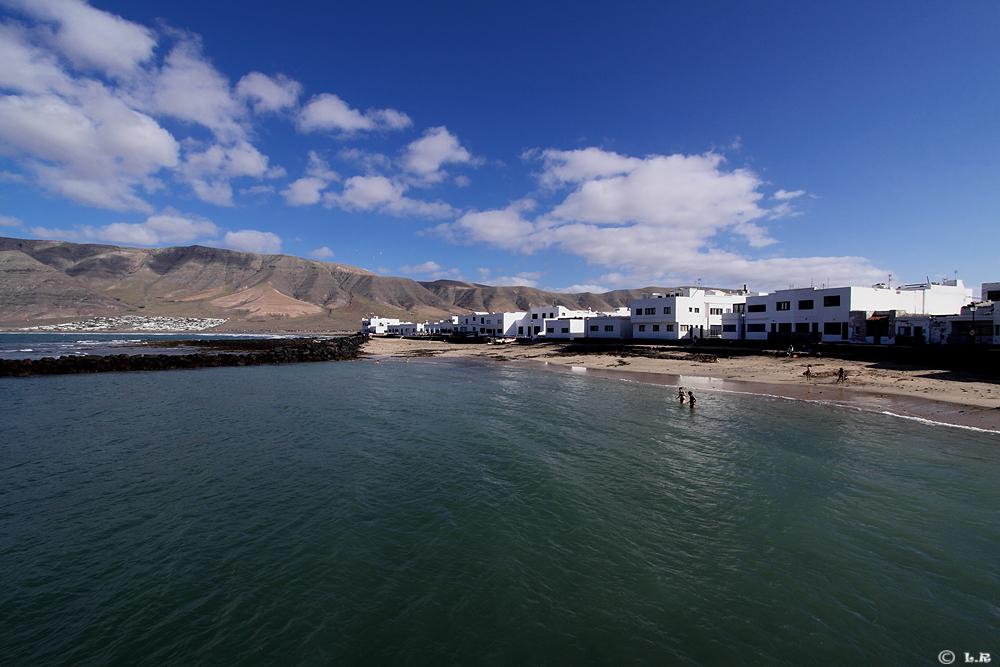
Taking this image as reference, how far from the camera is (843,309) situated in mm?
43062

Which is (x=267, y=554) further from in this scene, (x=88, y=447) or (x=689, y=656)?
(x=88, y=447)

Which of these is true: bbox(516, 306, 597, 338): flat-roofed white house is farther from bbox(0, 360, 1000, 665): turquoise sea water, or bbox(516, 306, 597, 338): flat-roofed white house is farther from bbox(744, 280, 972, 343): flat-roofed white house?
bbox(0, 360, 1000, 665): turquoise sea water

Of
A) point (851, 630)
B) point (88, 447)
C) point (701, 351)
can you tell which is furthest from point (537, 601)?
point (701, 351)

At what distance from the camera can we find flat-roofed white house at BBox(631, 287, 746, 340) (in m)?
59.1

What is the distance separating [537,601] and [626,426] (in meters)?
13.3

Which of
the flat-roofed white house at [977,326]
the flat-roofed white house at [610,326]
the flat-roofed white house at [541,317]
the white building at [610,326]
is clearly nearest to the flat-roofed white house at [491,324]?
the flat-roofed white house at [541,317]

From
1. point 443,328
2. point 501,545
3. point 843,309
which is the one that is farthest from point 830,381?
point 443,328

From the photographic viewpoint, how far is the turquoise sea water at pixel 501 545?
689 centimetres

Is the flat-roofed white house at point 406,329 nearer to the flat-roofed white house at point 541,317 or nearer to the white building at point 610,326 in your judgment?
the flat-roofed white house at point 541,317

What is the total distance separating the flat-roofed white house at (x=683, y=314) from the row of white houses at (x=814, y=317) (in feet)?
0.43

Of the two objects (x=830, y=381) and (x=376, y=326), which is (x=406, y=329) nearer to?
(x=376, y=326)

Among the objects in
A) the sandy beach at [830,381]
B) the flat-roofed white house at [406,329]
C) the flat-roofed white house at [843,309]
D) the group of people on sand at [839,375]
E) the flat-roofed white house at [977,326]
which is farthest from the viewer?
the flat-roofed white house at [406,329]

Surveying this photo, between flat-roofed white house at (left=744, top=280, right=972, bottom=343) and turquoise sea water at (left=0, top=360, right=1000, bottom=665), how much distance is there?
29525mm

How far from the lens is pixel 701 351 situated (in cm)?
4856
